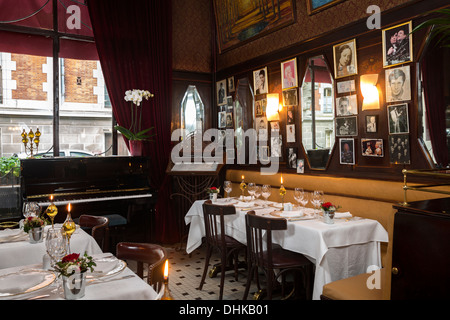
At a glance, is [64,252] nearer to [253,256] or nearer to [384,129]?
[253,256]

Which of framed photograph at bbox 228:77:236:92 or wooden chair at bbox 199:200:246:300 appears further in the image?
framed photograph at bbox 228:77:236:92

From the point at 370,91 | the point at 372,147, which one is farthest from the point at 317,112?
the point at 372,147

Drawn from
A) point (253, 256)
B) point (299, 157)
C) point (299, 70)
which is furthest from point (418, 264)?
point (299, 70)

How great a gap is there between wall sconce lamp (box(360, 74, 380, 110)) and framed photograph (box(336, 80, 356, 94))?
140mm

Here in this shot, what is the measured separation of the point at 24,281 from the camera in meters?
1.81

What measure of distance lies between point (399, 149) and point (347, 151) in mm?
661

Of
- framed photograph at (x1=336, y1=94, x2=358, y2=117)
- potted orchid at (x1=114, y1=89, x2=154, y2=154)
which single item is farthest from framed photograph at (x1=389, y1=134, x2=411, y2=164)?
potted orchid at (x1=114, y1=89, x2=154, y2=154)

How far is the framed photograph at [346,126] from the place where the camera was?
4215 millimetres

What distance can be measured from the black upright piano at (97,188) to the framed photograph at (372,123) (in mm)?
3002

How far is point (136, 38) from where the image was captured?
601 cm

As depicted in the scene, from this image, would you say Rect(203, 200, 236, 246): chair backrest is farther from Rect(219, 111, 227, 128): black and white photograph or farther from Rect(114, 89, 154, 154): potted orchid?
Rect(219, 111, 227, 128): black and white photograph

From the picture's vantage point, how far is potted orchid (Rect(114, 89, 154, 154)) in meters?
5.67

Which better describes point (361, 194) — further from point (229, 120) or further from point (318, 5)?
point (229, 120)

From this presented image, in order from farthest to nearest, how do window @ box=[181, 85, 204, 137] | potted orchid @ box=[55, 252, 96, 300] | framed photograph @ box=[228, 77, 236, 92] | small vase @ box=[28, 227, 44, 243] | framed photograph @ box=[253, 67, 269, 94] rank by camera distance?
window @ box=[181, 85, 204, 137]
framed photograph @ box=[228, 77, 236, 92]
framed photograph @ box=[253, 67, 269, 94]
small vase @ box=[28, 227, 44, 243]
potted orchid @ box=[55, 252, 96, 300]
